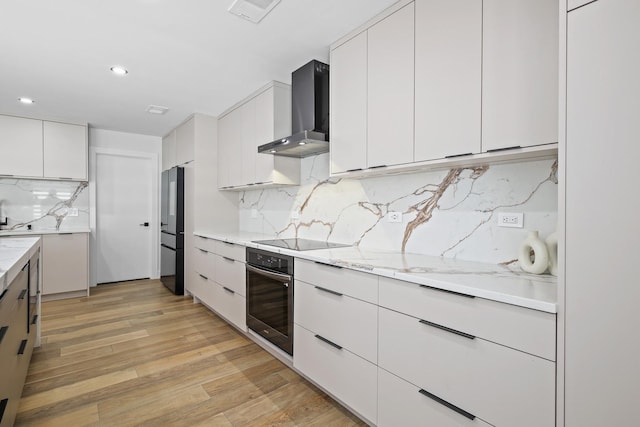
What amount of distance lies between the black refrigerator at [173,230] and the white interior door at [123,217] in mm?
759

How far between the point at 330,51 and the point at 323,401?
2415mm

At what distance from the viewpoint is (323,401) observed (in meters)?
2.01

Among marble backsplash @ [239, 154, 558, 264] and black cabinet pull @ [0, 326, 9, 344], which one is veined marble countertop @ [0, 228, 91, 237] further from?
black cabinet pull @ [0, 326, 9, 344]

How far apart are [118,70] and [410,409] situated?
10.9 feet

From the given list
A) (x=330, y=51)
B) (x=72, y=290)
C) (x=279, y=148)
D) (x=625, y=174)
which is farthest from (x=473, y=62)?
(x=72, y=290)

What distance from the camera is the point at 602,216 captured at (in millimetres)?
957

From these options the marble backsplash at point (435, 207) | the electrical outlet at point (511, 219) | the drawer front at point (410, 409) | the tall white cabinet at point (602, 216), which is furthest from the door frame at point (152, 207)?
the tall white cabinet at point (602, 216)

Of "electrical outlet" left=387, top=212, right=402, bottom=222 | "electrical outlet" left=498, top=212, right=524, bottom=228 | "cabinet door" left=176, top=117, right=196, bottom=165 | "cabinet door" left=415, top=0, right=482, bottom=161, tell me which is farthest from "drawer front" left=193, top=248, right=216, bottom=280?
"electrical outlet" left=498, top=212, right=524, bottom=228

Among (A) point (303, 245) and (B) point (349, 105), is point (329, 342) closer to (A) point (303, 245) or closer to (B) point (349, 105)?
(A) point (303, 245)

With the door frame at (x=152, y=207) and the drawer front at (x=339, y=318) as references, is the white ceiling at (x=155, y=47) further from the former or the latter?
the drawer front at (x=339, y=318)

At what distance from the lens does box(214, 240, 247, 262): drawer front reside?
2891 millimetres

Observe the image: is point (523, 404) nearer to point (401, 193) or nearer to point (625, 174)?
point (625, 174)

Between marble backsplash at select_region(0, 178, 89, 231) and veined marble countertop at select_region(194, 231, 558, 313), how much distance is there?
4174 mm

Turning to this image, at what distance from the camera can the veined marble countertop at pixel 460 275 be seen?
1144mm
